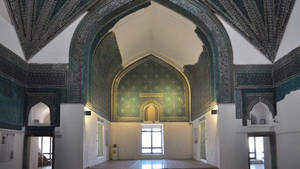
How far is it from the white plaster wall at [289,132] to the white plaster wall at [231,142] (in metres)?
0.90

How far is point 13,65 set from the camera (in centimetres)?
900

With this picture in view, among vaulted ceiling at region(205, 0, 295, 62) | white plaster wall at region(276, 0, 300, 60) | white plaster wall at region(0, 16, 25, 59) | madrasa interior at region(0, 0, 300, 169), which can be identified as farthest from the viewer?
vaulted ceiling at region(205, 0, 295, 62)

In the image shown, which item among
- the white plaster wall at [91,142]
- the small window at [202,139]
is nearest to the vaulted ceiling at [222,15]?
the white plaster wall at [91,142]

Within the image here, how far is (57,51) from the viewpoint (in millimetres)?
10156

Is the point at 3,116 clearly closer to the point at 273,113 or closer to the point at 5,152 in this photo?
the point at 5,152

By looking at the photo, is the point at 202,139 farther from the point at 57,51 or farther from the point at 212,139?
the point at 57,51

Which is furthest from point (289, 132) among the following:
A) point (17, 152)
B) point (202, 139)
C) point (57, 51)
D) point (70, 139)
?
point (17, 152)

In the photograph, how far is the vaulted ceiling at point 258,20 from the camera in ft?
32.4

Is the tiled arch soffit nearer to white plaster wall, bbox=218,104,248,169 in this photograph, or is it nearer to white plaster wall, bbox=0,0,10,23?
white plaster wall, bbox=218,104,248,169

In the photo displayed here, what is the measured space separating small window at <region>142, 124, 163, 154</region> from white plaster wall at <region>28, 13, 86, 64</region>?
674 centimetres

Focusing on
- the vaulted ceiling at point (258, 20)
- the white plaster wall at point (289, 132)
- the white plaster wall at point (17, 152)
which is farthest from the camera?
the vaulted ceiling at point (258, 20)

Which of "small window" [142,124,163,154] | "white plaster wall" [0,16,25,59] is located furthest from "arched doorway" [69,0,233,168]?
"small window" [142,124,163,154]

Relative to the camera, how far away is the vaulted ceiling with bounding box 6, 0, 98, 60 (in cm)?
974

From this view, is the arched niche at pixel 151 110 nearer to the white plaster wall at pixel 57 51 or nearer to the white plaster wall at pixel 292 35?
the white plaster wall at pixel 57 51
